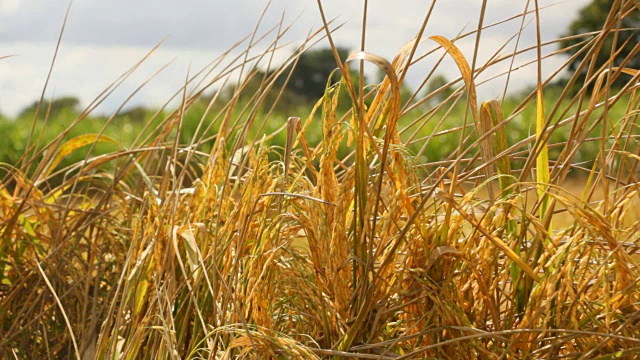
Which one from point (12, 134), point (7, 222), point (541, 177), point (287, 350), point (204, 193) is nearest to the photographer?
point (287, 350)

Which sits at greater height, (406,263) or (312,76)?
(312,76)

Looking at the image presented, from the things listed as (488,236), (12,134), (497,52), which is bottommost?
(12,134)

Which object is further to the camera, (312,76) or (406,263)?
(312,76)

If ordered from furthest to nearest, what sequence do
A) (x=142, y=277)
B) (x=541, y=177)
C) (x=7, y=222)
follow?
(x=7, y=222) < (x=142, y=277) < (x=541, y=177)

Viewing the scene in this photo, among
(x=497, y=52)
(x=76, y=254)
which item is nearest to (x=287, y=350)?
(x=497, y=52)

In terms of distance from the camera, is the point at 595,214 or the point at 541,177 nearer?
the point at 595,214

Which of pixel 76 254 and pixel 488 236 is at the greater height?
pixel 488 236

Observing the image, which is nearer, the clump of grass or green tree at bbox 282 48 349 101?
the clump of grass

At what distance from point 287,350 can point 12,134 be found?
21.2ft

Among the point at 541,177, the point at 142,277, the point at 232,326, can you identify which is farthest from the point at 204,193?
the point at 541,177

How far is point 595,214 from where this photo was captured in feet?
1.86

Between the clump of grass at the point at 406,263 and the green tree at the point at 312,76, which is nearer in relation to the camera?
the clump of grass at the point at 406,263

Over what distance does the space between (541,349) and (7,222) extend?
2.51ft

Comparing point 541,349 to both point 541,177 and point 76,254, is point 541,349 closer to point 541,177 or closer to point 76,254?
point 541,177
